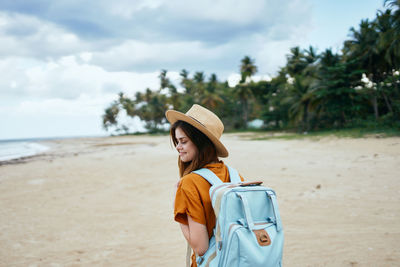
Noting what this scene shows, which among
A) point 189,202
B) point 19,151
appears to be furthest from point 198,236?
point 19,151

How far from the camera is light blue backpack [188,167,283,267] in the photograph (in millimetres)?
1014

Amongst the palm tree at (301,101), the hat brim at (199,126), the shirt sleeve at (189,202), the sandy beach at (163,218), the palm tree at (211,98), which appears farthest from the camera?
the palm tree at (211,98)

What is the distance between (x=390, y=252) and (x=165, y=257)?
7.38ft

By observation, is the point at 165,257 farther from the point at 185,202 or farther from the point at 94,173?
the point at 94,173

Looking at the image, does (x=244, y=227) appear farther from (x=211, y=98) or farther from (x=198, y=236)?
(x=211, y=98)

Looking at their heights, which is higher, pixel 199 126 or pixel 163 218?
pixel 199 126

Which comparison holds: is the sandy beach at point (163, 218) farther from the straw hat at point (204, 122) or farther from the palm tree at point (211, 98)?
the palm tree at point (211, 98)

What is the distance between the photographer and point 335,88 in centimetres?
1955

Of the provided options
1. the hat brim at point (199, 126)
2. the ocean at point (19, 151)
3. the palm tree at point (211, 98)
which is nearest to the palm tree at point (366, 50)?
the palm tree at point (211, 98)

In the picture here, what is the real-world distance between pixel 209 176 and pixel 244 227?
0.93 ft

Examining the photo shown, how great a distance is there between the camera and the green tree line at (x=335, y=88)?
17.8m

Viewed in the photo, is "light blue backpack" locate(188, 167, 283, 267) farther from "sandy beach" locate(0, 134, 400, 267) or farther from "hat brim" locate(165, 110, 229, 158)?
"sandy beach" locate(0, 134, 400, 267)

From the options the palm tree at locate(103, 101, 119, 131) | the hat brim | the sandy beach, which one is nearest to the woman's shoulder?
the hat brim

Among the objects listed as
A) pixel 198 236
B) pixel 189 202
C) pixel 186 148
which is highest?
pixel 186 148
